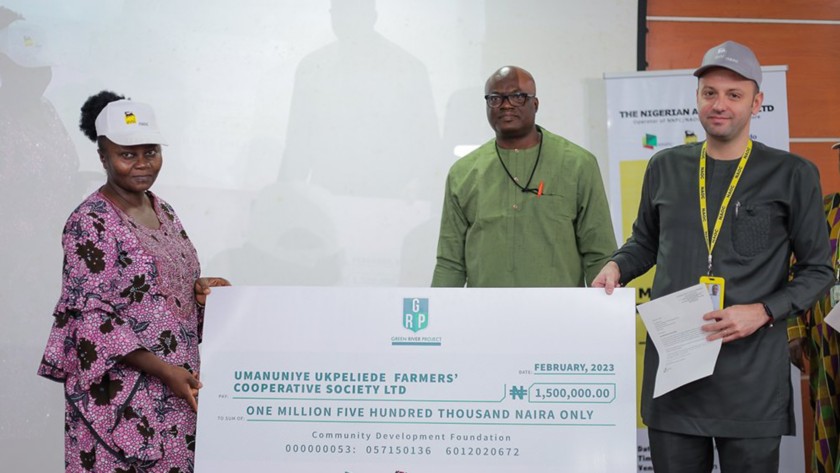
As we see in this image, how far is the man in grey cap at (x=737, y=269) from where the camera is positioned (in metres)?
2.32

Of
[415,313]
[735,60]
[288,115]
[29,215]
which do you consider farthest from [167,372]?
[29,215]

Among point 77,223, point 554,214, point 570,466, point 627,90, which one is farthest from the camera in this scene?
point 627,90

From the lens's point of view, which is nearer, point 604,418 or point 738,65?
point 604,418

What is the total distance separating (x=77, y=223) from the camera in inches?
93.1

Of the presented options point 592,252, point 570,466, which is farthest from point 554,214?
point 570,466

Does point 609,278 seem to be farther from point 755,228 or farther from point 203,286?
point 203,286

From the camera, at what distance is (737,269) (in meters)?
2.35

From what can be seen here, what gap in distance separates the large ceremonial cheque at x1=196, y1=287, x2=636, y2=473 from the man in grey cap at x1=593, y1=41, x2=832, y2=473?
0.75ft

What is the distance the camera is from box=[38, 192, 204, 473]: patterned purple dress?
231 cm

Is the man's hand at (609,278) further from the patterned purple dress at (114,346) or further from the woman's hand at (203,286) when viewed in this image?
the patterned purple dress at (114,346)

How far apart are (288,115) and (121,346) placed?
2.38 m

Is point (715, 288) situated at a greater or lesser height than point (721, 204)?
lesser

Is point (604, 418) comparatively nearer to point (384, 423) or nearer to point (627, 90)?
point (384, 423)

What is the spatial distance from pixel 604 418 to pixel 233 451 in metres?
0.97
